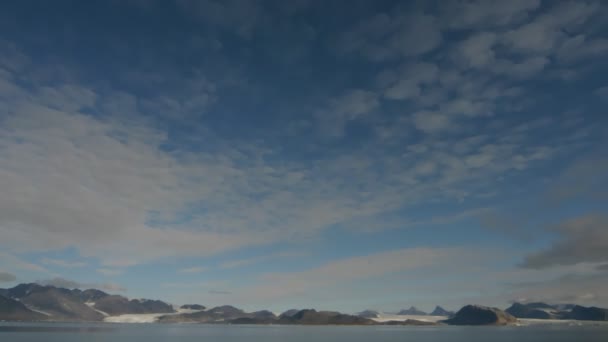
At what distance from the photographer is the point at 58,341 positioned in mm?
190000

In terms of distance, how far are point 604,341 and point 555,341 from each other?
1887 centimetres

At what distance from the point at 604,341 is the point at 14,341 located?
25913 centimetres

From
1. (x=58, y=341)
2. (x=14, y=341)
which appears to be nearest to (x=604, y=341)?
(x=58, y=341)

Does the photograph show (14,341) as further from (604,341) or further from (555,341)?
(604,341)

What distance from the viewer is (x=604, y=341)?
605ft

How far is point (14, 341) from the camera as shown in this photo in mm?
183250

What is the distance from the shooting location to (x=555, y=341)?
19338 cm

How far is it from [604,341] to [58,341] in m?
244

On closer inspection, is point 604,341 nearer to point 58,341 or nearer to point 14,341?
point 58,341

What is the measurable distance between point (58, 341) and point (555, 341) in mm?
227590

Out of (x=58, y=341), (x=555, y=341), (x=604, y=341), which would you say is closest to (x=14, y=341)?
(x=58, y=341)

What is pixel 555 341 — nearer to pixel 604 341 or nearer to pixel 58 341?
pixel 604 341

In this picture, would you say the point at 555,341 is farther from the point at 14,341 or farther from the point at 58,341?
the point at 14,341
